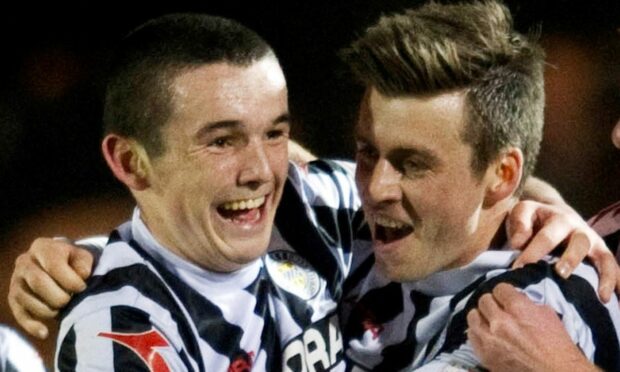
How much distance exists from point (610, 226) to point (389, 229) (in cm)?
48

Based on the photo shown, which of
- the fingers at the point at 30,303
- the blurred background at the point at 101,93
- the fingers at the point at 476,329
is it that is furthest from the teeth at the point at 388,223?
the blurred background at the point at 101,93

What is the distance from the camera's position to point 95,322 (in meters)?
1.28

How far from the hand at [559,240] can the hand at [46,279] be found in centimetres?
62

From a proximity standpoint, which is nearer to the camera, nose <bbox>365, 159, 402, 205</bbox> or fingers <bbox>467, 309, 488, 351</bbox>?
fingers <bbox>467, 309, 488, 351</bbox>

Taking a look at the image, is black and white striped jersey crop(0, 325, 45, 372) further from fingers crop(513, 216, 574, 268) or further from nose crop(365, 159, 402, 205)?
fingers crop(513, 216, 574, 268)

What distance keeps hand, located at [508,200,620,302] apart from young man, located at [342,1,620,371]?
0.06 ft

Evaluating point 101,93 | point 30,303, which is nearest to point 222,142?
point 30,303

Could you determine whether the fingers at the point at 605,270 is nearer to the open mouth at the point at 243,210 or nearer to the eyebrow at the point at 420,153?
the eyebrow at the point at 420,153

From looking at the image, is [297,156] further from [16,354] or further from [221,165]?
[16,354]

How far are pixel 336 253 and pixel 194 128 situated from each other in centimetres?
35

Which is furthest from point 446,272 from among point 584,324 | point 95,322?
point 95,322

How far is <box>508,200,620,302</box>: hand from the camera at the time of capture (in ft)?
4.47

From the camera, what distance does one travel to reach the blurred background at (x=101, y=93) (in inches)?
95.2

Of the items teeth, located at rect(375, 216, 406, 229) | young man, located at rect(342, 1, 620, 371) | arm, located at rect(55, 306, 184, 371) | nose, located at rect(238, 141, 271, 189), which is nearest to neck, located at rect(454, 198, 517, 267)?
young man, located at rect(342, 1, 620, 371)
